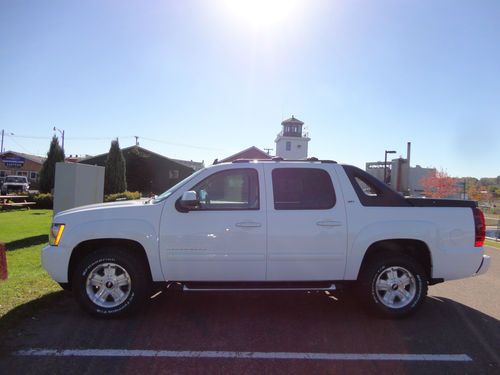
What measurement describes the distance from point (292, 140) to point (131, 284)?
6479cm

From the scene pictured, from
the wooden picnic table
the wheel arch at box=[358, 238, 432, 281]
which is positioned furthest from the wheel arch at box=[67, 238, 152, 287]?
the wooden picnic table

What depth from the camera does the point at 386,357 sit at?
422 centimetres

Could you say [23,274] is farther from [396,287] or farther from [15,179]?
[15,179]

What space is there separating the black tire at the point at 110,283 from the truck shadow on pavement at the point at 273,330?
189 millimetres

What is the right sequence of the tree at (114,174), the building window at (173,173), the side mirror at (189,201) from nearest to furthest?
the side mirror at (189,201) → the tree at (114,174) → the building window at (173,173)

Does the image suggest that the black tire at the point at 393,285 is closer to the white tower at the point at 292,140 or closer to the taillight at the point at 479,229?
the taillight at the point at 479,229

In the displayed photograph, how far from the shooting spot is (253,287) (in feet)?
16.9

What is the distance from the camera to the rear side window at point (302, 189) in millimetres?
5281

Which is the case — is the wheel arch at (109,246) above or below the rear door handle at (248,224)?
below

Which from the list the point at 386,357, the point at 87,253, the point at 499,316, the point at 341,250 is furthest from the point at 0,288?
the point at 499,316

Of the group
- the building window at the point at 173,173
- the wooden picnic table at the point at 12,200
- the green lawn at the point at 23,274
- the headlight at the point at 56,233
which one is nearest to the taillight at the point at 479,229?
the headlight at the point at 56,233

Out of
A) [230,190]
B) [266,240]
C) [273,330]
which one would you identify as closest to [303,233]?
[266,240]

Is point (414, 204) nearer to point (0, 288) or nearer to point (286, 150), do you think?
point (0, 288)

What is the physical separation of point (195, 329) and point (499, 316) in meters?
4.01
